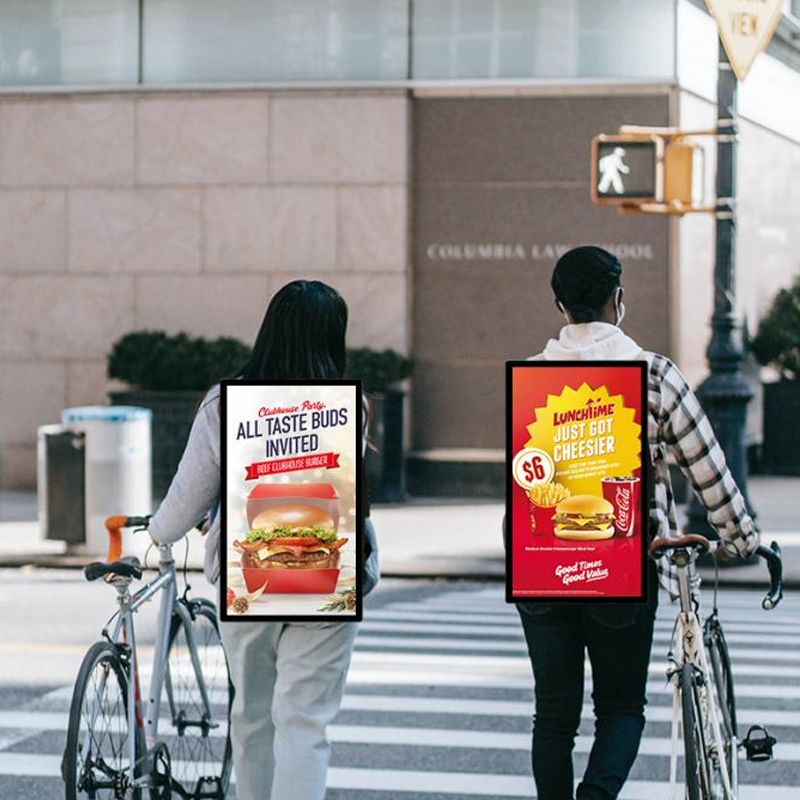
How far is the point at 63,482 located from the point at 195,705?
8.81 metres

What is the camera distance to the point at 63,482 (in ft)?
48.4

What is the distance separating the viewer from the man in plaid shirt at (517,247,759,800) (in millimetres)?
4715

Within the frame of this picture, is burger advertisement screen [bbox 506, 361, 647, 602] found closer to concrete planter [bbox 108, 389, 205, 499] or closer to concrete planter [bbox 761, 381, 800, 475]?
concrete planter [bbox 108, 389, 205, 499]

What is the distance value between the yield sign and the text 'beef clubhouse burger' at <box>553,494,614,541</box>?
32.4ft

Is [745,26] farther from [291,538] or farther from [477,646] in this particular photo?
[291,538]

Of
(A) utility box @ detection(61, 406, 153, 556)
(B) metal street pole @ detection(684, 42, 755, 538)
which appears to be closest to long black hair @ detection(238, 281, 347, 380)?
(B) metal street pole @ detection(684, 42, 755, 538)

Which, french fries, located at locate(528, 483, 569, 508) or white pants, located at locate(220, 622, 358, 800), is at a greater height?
french fries, located at locate(528, 483, 569, 508)

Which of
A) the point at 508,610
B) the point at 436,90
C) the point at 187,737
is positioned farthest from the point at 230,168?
the point at 187,737

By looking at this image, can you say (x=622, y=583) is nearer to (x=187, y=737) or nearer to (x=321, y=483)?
(x=321, y=483)

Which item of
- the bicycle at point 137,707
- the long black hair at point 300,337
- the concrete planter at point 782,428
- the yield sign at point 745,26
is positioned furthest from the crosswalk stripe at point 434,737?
the concrete planter at point 782,428

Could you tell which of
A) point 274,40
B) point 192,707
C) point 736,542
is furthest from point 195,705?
A: point 274,40

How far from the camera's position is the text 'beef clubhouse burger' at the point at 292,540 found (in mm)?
3930

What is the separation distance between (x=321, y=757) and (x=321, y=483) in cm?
116

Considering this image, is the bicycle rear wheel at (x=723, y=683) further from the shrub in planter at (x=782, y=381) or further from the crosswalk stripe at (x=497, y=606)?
the shrub in planter at (x=782, y=381)
